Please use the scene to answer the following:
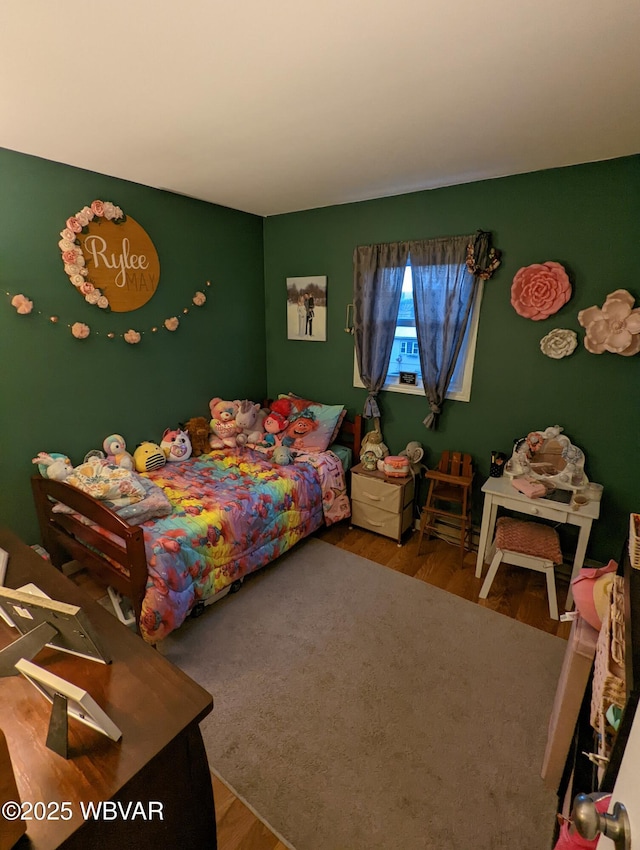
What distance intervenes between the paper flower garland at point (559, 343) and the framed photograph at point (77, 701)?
265cm

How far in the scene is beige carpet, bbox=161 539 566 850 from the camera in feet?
4.52

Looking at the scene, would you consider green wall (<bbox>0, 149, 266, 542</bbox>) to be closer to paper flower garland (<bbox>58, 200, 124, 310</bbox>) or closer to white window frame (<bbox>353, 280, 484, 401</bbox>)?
paper flower garland (<bbox>58, 200, 124, 310</bbox>)

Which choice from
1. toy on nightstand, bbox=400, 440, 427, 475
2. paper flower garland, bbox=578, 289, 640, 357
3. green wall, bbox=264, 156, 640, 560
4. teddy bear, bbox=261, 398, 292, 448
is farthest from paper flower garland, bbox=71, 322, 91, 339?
paper flower garland, bbox=578, 289, 640, 357

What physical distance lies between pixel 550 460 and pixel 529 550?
0.60 metres

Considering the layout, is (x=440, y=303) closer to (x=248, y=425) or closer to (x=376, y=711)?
(x=248, y=425)

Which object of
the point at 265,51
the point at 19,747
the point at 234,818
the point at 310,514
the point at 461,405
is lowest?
the point at 234,818

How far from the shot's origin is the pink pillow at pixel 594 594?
4.26 ft

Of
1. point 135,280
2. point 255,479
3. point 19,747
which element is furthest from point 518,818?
point 135,280

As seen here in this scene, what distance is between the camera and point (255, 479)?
2.76 metres

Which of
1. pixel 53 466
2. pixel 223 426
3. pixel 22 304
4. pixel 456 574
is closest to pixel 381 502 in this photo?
pixel 456 574

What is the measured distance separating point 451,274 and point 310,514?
1895mm

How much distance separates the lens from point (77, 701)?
72cm

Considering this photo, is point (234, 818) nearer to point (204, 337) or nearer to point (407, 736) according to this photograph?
point (407, 736)

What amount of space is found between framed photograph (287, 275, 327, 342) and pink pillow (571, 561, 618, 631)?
256cm
